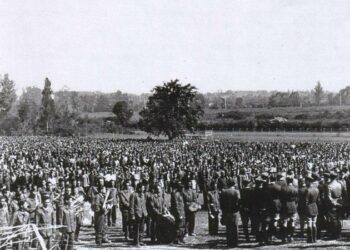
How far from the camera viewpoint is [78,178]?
70.8ft

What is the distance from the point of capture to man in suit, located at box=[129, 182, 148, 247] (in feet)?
40.8

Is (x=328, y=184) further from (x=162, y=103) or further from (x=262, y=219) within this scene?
(x=162, y=103)

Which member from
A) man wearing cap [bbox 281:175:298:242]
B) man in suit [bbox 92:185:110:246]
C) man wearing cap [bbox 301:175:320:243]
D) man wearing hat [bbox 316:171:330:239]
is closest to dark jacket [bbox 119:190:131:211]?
man in suit [bbox 92:185:110:246]

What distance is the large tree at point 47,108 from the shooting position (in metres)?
103

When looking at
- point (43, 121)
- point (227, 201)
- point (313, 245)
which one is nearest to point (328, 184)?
point (313, 245)

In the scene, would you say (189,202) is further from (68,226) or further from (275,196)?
(68,226)

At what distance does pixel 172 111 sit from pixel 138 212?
56.3m

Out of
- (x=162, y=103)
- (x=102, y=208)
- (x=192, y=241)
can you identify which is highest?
(x=162, y=103)

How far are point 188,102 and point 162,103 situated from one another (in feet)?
12.3

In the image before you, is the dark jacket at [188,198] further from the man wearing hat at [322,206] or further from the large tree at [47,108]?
the large tree at [47,108]

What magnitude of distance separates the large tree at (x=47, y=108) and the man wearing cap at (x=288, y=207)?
9347 centimetres

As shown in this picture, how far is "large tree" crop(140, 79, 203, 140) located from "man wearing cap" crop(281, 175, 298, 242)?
183 feet

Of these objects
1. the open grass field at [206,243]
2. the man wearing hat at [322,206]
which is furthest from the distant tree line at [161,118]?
the man wearing hat at [322,206]

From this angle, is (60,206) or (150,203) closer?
(60,206)
